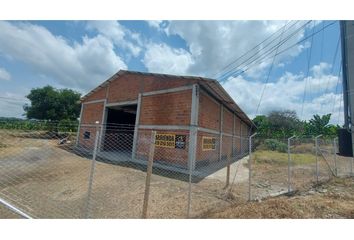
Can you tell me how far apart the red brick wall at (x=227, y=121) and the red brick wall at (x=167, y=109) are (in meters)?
5.14

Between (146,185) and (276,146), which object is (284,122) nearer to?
(276,146)

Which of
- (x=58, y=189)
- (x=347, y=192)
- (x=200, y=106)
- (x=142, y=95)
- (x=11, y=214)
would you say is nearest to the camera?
(x=11, y=214)

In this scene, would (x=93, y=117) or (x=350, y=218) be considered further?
(x=93, y=117)

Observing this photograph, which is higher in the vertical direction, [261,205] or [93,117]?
[93,117]

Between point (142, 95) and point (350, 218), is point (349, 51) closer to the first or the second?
point (350, 218)

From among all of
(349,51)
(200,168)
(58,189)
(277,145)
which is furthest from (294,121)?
(58,189)

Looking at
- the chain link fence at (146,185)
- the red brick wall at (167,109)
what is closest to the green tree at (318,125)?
A: the chain link fence at (146,185)

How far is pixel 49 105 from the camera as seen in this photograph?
35562mm

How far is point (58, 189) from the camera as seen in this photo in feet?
22.5

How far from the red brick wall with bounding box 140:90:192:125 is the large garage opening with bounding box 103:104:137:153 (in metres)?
4.32

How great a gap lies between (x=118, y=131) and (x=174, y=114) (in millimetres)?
9406

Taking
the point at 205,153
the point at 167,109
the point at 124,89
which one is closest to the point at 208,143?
the point at 205,153

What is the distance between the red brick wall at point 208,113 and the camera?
1080 cm

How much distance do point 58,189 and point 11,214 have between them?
2.13 meters
